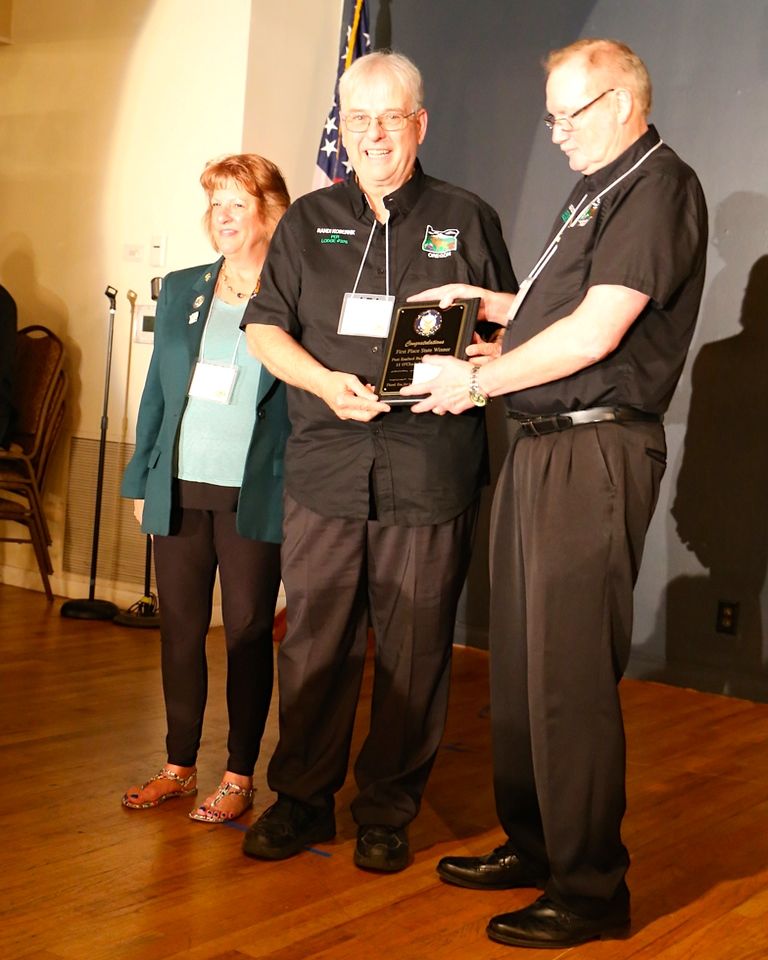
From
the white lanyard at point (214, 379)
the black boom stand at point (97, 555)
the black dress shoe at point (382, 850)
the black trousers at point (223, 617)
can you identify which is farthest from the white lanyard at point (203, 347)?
the black boom stand at point (97, 555)

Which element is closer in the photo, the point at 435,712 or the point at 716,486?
the point at 435,712

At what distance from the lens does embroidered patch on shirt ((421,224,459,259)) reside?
8.35 ft

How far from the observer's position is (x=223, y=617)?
278 centimetres

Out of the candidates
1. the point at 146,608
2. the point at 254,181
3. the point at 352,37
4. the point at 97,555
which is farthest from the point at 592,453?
the point at 97,555

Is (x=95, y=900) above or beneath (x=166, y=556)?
beneath

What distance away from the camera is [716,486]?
4.59 meters

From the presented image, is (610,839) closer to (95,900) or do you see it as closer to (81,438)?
(95,900)

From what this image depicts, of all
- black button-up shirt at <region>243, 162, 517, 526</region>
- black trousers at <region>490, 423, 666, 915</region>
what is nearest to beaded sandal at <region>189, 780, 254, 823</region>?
black button-up shirt at <region>243, 162, 517, 526</region>

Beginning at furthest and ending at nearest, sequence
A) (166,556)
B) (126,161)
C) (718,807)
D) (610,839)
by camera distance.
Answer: (126,161) < (718,807) < (166,556) < (610,839)

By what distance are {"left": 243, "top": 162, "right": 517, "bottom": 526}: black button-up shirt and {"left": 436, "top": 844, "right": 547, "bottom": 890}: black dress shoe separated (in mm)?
708

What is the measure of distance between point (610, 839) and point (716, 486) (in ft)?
8.82

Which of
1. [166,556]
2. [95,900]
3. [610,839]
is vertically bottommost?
[95,900]

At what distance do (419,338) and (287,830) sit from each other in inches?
42.8

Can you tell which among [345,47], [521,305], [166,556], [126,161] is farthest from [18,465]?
[521,305]
